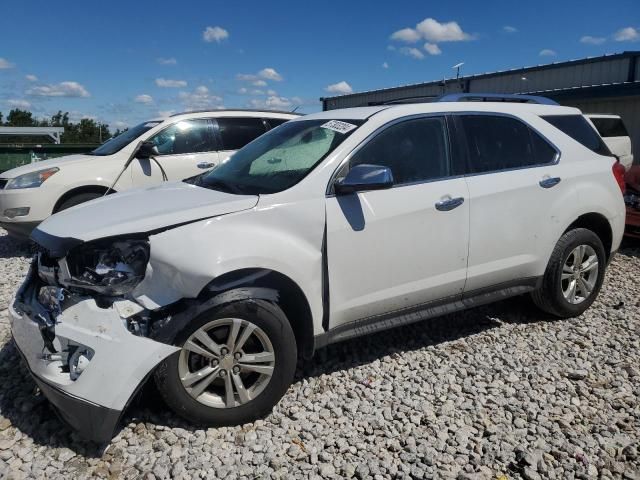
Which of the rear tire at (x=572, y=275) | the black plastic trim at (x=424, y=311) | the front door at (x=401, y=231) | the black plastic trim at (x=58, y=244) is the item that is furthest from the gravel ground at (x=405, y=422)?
the black plastic trim at (x=58, y=244)

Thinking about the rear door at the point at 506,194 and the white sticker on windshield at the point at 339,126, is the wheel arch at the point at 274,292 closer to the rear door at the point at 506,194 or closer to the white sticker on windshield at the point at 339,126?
the white sticker on windshield at the point at 339,126

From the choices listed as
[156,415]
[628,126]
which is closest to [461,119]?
[156,415]

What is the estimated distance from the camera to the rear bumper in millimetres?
2535

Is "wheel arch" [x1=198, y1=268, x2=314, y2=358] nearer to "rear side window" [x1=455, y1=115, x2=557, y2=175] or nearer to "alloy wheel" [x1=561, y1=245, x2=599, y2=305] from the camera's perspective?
"rear side window" [x1=455, y1=115, x2=557, y2=175]

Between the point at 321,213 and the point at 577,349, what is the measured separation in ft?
7.78

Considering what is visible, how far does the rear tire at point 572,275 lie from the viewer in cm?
425

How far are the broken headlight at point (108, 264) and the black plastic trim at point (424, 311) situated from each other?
3.65ft

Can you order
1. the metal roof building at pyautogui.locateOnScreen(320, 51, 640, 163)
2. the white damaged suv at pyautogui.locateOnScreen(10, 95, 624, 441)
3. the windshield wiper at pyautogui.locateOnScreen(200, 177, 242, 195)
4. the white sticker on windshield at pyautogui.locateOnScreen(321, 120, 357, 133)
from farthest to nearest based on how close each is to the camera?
the metal roof building at pyautogui.locateOnScreen(320, 51, 640, 163), the white sticker on windshield at pyautogui.locateOnScreen(321, 120, 357, 133), the windshield wiper at pyautogui.locateOnScreen(200, 177, 242, 195), the white damaged suv at pyautogui.locateOnScreen(10, 95, 624, 441)

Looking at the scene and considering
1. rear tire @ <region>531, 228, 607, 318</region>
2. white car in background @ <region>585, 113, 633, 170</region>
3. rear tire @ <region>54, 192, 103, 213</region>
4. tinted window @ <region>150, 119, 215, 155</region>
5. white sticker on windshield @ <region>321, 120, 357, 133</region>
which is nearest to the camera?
white sticker on windshield @ <region>321, 120, 357, 133</region>

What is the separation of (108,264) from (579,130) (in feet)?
12.7

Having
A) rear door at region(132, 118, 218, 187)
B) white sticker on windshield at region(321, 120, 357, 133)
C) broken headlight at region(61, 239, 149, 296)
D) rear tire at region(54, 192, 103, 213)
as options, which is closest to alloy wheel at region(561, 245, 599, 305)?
white sticker on windshield at region(321, 120, 357, 133)

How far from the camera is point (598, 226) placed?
4598mm

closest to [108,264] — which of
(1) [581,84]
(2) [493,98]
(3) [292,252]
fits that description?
(3) [292,252]

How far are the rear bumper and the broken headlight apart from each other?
11 centimetres
